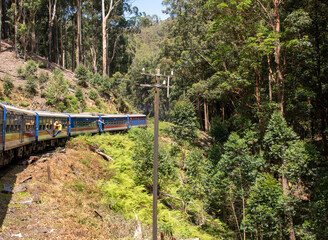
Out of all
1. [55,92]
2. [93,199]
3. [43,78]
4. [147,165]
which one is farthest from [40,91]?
[93,199]

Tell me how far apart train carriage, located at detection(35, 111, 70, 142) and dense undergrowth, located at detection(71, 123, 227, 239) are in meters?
1.27

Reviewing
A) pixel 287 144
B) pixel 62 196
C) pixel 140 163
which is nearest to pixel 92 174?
pixel 140 163

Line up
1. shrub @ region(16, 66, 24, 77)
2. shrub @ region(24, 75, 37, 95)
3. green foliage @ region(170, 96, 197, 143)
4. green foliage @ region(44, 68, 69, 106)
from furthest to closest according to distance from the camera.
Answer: shrub @ region(16, 66, 24, 77) → green foliage @ region(44, 68, 69, 106) → shrub @ region(24, 75, 37, 95) → green foliage @ region(170, 96, 197, 143)

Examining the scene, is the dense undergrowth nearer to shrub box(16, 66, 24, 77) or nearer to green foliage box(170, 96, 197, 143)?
green foliage box(170, 96, 197, 143)

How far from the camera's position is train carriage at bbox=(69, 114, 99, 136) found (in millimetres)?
21109

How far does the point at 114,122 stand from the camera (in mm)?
28203

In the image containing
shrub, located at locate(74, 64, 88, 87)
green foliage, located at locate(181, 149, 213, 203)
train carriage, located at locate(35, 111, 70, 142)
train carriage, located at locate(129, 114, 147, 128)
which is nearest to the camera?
train carriage, located at locate(35, 111, 70, 142)

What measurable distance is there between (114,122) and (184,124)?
7.75 m

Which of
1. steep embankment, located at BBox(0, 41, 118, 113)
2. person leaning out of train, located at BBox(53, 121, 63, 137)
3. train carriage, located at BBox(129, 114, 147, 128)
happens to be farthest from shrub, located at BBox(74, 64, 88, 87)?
person leaning out of train, located at BBox(53, 121, 63, 137)

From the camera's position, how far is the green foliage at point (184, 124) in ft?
86.7

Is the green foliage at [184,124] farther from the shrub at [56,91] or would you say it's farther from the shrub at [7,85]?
the shrub at [7,85]

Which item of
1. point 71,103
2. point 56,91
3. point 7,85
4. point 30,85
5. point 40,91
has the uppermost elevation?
point 30,85

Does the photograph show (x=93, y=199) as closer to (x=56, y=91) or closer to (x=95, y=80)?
(x=56, y=91)

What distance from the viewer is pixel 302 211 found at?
15.6 metres
